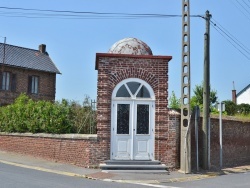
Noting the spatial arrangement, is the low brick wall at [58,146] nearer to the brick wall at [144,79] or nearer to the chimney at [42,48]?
the brick wall at [144,79]

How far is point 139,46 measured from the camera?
16.5 m

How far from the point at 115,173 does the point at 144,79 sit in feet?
13.1

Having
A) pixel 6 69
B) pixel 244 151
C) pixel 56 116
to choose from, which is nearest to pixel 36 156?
pixel 56 116

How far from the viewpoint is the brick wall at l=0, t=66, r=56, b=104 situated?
1450 inches

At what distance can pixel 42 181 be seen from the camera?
38.3ft

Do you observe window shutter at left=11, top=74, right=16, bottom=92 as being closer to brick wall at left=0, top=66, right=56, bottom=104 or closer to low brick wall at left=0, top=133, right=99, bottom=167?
brick wall at left=0, top=66, right=56, bottom=104

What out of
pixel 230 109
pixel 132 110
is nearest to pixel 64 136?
pixel 132 110

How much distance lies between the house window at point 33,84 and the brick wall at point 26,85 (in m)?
0.31

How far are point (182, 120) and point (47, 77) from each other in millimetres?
27495

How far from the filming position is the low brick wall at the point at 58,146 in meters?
15.4

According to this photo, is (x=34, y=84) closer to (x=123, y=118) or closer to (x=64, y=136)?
(x=64, y=136)

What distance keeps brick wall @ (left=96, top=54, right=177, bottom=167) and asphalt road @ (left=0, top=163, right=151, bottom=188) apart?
291cm

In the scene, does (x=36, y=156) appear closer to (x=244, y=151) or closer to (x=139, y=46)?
(x=139, y=46)

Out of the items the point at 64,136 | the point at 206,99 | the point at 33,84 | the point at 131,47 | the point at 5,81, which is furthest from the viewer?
the point at 33,84
